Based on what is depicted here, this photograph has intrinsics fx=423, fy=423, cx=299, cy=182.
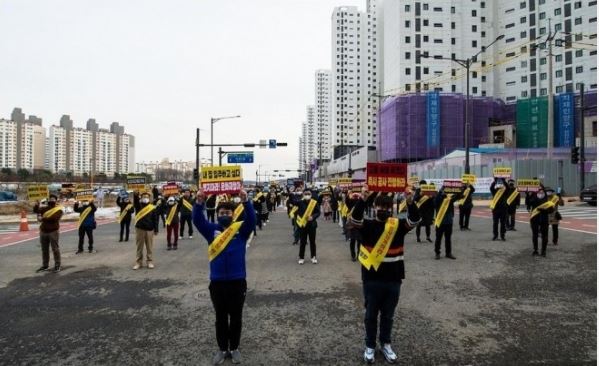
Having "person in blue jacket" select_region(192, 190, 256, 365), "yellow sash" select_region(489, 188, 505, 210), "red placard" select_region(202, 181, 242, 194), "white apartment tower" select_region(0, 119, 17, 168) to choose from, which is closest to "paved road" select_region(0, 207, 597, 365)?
"person in blue jacket" select_region(192, 190, 256, 365)

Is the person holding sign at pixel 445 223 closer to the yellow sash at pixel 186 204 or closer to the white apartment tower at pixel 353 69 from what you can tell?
the yellow sash at pixel 186 204

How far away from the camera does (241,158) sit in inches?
1531

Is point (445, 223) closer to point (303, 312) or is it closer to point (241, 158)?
point (303, 312)

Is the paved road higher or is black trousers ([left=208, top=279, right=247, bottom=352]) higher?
black trousers ([left=208, top=279, right=247, bottom=352])

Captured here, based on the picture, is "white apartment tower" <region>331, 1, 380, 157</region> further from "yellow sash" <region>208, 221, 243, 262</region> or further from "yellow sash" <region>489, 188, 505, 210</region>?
"yellow sash" <region>208, 221, 243, 262</region>

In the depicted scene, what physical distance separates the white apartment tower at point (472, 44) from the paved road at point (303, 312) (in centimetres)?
6728

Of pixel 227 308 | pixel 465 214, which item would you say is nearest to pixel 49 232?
pixel 227 308

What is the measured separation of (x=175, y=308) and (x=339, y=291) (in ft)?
8.74

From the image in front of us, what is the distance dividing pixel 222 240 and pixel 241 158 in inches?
1368

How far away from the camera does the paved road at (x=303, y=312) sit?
4.62m

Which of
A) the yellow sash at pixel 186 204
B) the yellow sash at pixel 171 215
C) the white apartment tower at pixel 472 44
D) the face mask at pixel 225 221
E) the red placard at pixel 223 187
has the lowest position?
the yellow sash at pixel 171 215

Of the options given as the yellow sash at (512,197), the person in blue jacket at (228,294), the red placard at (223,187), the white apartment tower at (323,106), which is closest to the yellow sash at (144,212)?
the red placard at (223,187)

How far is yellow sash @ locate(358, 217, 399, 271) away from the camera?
4.37 m

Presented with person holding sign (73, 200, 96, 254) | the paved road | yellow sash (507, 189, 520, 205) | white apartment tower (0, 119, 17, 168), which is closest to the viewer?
the paved road
